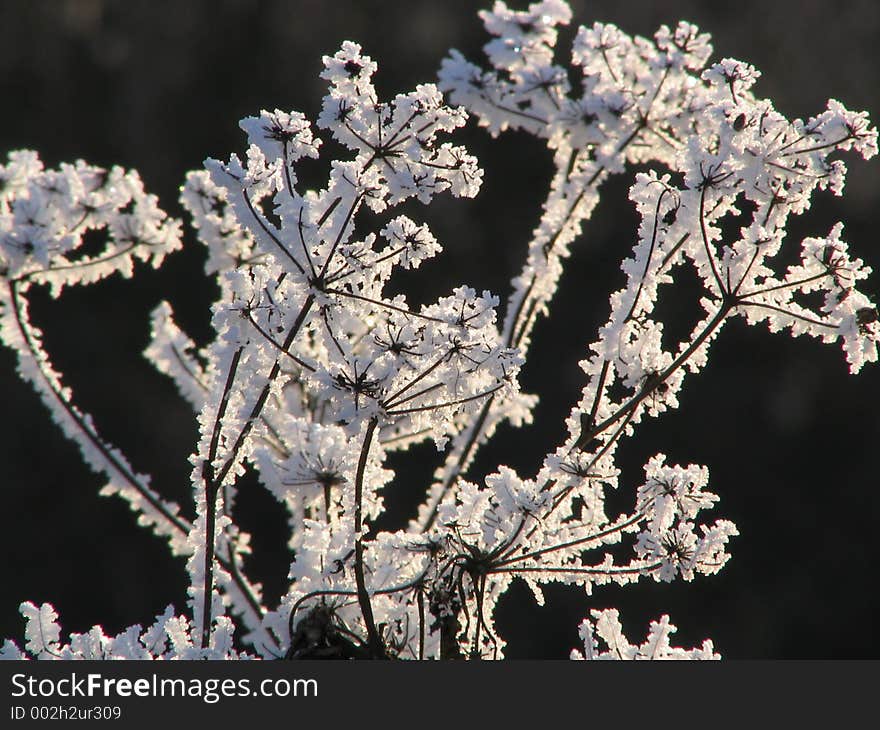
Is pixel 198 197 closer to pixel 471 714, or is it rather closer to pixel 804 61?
pixel 471 714

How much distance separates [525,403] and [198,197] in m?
0.98

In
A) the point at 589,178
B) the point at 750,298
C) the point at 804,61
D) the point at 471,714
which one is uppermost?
the point at 804,61

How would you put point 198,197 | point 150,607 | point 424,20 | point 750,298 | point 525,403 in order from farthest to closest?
point 424,20 < point 150,607 < point 525,403 < point 198,197 < point 750,298

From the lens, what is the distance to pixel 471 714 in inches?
63.5

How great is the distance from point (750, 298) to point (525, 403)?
0.82m

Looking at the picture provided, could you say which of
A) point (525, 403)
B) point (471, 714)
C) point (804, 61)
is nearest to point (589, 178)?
point (525, 403)

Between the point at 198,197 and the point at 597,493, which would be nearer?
the point at 597,493

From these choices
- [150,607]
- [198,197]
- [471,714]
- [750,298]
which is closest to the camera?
[471,714]

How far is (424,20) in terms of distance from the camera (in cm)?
994

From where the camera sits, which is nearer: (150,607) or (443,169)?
(443,169)

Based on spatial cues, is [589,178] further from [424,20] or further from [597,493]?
[424,20]

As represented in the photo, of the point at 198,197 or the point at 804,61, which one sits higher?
the point at 804,61

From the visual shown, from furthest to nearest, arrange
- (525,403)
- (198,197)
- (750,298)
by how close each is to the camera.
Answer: (525,403), (198,197), (750,298)

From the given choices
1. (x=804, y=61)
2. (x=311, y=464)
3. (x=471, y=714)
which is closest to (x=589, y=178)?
(x=311, y=464)
